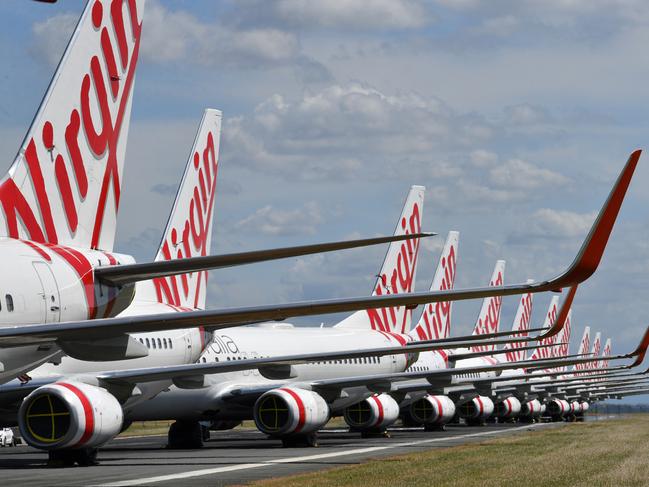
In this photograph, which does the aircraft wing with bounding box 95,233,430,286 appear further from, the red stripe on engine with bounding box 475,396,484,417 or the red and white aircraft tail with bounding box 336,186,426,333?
the red stripe on engine with bounding box 475,396,484,417

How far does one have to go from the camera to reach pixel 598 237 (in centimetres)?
1277

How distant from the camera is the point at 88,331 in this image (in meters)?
12.8

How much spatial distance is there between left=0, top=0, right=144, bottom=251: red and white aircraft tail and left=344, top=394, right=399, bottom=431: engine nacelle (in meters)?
19.5

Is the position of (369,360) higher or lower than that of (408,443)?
higher

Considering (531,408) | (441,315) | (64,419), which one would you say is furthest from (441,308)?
(64,419)

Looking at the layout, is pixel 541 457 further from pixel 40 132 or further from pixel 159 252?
pixel 40 132

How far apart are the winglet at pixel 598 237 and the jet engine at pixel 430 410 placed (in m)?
29.4

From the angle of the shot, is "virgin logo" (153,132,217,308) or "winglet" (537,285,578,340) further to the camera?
"virgin logo" (153,132,217,308)

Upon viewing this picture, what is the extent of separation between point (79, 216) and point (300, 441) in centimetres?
1557

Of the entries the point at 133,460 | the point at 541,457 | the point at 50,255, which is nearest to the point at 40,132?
the point at 50,255

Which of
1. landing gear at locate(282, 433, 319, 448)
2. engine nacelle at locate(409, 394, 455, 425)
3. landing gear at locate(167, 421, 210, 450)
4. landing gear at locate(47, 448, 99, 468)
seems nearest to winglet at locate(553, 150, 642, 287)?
landing gear at locate(47, 448, 99, 468)

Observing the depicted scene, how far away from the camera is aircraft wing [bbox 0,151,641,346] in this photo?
41.4 feet

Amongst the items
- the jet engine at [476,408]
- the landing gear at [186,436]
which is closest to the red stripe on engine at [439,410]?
the jet engine at [476,408]

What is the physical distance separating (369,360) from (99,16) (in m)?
26.3
